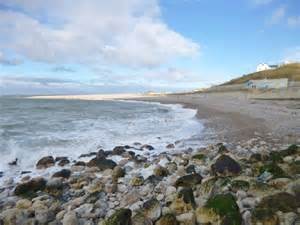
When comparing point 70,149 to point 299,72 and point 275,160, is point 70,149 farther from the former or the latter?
point 299,72

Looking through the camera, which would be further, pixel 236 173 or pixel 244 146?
pixel 244 146

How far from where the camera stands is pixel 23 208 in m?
5.62

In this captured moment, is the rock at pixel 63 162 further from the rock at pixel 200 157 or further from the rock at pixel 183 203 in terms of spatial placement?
the rock at pixel 183 203

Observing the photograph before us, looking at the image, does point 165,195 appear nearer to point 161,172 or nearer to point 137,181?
point 137,181

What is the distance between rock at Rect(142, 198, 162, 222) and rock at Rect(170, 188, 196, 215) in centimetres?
32

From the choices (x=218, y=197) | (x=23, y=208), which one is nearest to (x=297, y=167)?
(x=218, y=197)

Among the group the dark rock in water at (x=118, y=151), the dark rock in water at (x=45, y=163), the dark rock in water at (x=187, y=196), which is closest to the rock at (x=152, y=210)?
the dark rock in water at (x=187, y=196)

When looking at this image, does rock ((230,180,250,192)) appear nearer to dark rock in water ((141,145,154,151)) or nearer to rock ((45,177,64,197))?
rock ((45,177,64,197))

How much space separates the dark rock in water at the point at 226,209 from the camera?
4.23m

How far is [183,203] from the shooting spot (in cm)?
505

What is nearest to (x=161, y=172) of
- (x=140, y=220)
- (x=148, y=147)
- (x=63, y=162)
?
(x=140, y=220)

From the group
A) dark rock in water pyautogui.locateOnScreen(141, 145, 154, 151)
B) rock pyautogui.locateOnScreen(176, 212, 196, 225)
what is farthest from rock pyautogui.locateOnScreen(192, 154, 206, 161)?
rock pyautogui.locateOnScreen(176, 212, 196, 225)

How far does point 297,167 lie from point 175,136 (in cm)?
806

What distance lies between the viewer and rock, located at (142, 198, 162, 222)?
4723mm
